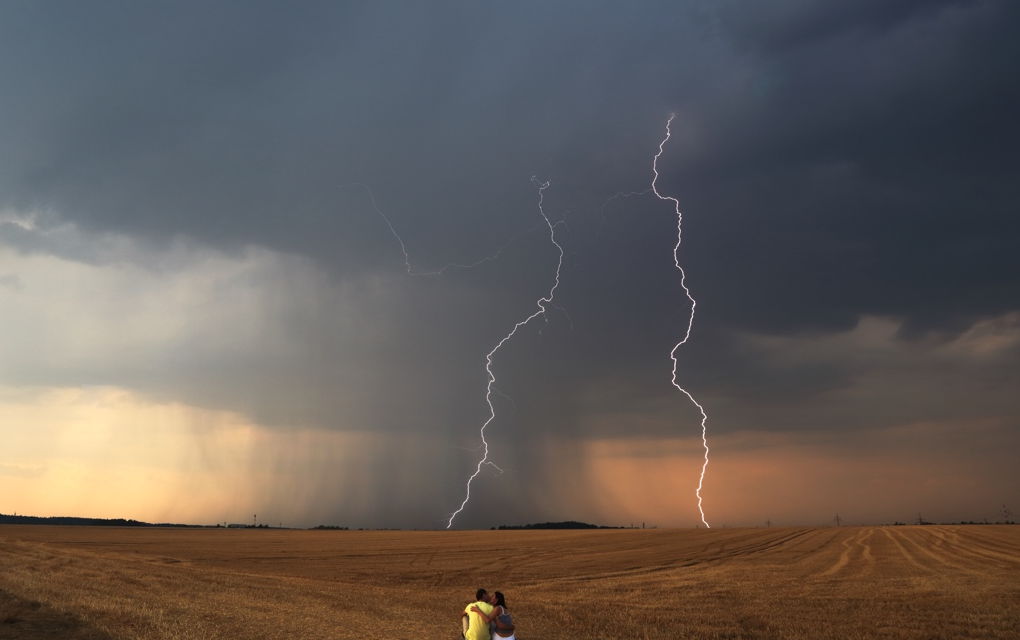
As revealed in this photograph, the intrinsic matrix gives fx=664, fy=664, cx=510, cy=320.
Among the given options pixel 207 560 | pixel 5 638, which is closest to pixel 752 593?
pixel 5 638

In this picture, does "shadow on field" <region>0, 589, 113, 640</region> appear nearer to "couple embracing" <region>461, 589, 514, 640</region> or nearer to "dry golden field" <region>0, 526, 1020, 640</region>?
"dry golden field" <region>0, 526, 1020, 640</region>

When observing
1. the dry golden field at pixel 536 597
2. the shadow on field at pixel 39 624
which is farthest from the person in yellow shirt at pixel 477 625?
the shadow on field at pixel 39 624

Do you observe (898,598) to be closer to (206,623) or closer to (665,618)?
(665,618)

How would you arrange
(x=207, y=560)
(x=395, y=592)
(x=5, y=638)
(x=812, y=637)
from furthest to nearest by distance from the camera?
(x=207, y=560) < (x=395, y=592) < (x=812, y=637) < (x=5, y=638)

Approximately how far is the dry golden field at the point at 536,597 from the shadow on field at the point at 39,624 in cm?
6

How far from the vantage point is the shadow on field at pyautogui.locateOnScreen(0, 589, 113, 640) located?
54.9 ft

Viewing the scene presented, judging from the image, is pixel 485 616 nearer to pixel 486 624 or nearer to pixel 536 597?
pixel 486 624

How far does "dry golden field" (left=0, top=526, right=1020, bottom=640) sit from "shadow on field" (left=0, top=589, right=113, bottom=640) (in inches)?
2.2

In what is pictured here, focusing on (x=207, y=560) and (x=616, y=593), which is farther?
(x=207, y=560)

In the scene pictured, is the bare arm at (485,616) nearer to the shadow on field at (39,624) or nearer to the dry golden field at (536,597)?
the dry golden field at (536,597)

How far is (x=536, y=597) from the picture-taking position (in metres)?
27.0

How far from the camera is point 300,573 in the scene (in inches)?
1533

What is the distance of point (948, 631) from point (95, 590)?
98.0ft

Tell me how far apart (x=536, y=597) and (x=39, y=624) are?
16.8 m
